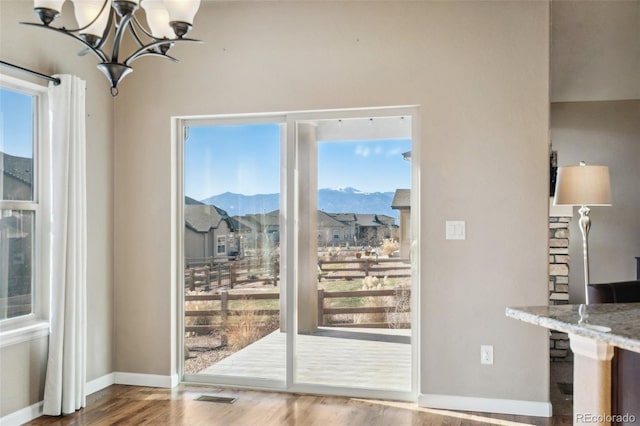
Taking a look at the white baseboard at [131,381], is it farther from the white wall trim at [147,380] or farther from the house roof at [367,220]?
the house roof at [367,220]

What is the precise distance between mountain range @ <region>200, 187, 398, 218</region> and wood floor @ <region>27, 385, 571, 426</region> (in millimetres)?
1360

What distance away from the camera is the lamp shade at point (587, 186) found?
3.68 meters

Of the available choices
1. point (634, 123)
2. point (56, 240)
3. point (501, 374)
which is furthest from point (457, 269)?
point (634, 123)

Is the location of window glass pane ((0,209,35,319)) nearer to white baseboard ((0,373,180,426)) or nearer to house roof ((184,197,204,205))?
white baseboard ((0,373,180,426))

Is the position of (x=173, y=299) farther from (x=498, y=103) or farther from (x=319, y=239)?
(x=498, y=103)

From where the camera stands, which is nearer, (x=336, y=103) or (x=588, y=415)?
(x=588, y=415)

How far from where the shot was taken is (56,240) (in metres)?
3.55

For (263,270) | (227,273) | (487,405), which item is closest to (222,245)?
(227,273)

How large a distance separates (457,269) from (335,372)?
46.5 inches

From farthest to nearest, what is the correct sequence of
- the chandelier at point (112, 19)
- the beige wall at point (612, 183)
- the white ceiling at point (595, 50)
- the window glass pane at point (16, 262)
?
the beige wall at point (612, 183)
the white ceiling at point (595, 50)
the window glass pane at point (16, 262)
the chandelier at point (112, 19)

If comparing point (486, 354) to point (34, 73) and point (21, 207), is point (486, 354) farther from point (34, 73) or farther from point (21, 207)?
point (34, 73)

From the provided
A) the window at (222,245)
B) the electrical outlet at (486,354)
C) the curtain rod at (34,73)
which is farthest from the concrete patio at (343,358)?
the curtain rod at (34,73)

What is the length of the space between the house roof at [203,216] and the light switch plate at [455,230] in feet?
5.54

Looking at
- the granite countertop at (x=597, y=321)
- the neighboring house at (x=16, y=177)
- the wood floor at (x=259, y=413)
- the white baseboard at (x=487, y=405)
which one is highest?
the neighboring house at (x=16, y=177)
